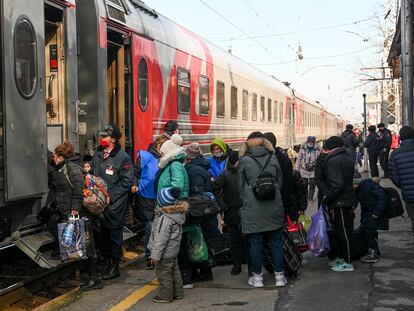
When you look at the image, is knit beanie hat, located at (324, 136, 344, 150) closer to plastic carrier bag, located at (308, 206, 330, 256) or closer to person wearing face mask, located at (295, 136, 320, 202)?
plastic carrier bag, located at (308, 206, 330, 256)

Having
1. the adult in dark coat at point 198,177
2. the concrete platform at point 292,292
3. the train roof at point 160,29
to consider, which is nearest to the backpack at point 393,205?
the concrete platform at point 292,292

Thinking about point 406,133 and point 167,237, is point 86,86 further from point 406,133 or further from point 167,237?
point 406,133

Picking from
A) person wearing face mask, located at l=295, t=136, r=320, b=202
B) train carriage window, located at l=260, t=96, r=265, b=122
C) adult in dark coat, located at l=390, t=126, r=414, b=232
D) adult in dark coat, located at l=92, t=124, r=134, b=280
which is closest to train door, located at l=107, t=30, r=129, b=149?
adult in dark coat, located at l=92, t=124, r=134, b=280

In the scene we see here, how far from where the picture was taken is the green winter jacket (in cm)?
585

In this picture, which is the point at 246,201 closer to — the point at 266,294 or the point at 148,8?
the point at 266,294

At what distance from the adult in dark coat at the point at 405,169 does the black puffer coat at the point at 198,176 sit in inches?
87.4

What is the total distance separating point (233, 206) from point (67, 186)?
1933 mm

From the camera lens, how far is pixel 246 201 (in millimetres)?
6227

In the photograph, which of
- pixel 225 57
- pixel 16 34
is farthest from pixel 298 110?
pixel 16 34

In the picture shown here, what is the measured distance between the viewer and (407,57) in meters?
12.2

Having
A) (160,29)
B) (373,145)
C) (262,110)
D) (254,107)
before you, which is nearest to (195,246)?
(160,29)

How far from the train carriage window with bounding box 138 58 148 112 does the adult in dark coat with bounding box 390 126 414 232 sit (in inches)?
148

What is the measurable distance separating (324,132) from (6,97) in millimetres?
38598

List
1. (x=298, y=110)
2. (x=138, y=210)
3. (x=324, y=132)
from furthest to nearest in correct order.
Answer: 1. (x=324, y=132)
2. (x=298, y=110)
3. (x=138, y=210)
